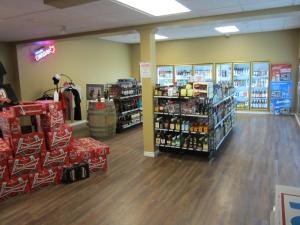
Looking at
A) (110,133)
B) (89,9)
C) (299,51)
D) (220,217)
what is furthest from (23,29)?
(299,51)

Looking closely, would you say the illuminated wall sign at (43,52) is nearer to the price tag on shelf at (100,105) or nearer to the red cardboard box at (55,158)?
the price tag on shelf at (100,105)

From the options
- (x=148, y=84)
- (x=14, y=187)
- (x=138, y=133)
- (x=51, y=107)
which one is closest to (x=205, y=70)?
(x=138, y=133)

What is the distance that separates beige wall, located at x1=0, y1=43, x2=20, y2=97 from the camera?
718 cm

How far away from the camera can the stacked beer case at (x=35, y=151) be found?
3533 mm

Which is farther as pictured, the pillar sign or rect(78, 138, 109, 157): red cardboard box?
the pillar sign

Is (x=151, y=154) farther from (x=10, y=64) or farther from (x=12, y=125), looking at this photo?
(x=10, y=64)

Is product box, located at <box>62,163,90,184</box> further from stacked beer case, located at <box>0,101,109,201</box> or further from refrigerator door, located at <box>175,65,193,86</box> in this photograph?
refrigerator door, located at <box>175,65,193,86</box>

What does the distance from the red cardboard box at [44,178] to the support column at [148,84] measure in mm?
1896

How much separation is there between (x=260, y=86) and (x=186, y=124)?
5723 mm

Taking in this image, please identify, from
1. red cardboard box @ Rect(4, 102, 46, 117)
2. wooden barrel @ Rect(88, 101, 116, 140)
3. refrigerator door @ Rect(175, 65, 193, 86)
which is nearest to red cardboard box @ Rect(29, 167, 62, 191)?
red cardboard box @ Rect(4, 102, 46, 117)

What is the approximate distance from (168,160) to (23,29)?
4.09 m

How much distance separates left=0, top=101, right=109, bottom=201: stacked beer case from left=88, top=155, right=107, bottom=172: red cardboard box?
0.04 m

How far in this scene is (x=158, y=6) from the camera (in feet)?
12.4

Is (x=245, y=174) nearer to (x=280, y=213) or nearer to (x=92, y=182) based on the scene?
(x=92, y=182)
